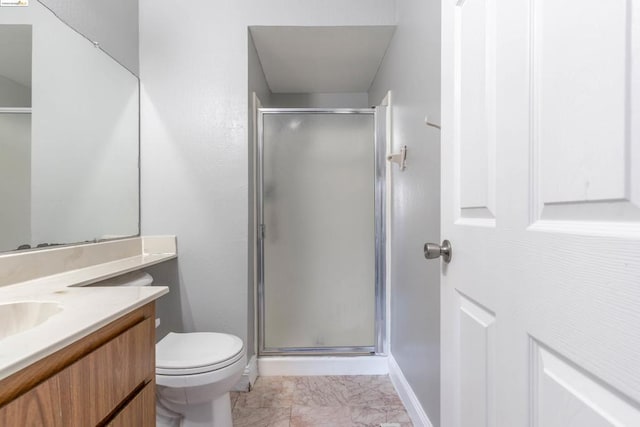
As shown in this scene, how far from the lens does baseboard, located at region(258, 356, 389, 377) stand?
6.84 feet

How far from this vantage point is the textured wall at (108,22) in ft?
4.64

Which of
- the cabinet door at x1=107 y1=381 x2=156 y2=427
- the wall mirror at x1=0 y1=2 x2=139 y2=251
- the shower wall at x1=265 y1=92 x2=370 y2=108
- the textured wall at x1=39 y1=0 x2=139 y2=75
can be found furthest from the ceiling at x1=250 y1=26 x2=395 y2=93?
the cabinet door at x1=107 y1=381 x2=156 y2=427

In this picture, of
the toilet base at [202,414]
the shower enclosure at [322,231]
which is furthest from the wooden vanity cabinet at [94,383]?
the shower enclosure at [322,231]

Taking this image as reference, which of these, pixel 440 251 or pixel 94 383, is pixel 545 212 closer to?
pixel 440 251

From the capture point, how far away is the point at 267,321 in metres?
2.17

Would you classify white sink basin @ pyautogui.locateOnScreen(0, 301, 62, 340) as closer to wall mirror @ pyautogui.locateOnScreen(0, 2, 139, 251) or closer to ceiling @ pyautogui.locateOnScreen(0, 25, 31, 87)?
wall mirror @ pyautogui.locateOnScreen(0, 2, 139, 251)

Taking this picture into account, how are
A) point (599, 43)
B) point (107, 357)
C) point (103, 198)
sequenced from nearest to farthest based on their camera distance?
point (599, 43)
point (107, 357)
point (103, 198)

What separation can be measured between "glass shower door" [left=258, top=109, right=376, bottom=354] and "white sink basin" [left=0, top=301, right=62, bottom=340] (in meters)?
1.34

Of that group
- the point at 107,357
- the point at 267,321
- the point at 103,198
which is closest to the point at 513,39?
the point at 107,357

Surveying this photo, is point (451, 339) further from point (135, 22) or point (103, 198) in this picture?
point (135, 22)

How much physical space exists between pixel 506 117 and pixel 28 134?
62.2 inches

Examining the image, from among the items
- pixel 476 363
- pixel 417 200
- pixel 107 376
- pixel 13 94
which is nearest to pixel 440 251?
pixel 476 363

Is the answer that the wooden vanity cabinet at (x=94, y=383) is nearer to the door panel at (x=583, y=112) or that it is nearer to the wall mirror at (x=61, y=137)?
the wall mirror at (x=61, y=137)

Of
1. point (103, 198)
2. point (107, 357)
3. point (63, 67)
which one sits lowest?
point (107, 357)
